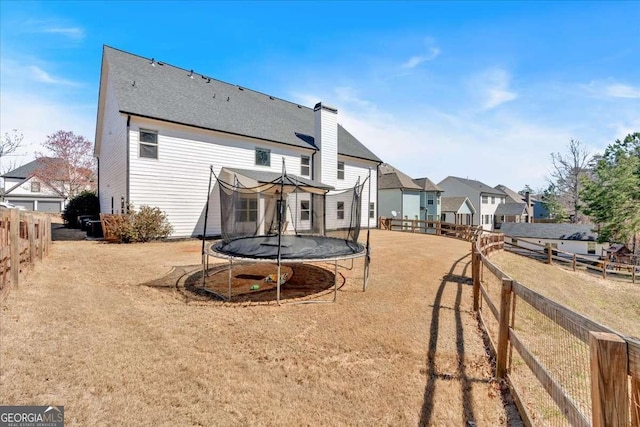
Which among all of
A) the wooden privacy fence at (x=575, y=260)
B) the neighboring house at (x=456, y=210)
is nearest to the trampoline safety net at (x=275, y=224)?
the wooden privacy fence at (x=575, y=260)

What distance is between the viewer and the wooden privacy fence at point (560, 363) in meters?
1.36

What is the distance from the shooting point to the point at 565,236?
2941cm

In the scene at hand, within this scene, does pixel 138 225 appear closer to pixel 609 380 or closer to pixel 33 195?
pixel 609 380

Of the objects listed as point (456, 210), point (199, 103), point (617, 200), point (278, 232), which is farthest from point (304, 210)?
point (456, 210)

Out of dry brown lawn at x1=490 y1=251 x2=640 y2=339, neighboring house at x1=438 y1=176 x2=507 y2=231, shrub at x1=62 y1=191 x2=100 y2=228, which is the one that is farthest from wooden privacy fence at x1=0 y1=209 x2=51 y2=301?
neighboring house at x1=438 y1=176 x2=507 y2=231

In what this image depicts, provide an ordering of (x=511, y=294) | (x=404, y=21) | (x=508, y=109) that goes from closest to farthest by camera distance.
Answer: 1. (x=511, y=294)
2. (x=404, y=21)
3. (x=508, y=109)

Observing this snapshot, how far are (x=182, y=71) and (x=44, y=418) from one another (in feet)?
57.3

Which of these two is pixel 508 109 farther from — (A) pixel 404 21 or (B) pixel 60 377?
(B) pixel 60 377

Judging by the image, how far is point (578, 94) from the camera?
13781 mm

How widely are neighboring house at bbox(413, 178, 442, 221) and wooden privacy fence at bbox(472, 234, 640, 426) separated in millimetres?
22375

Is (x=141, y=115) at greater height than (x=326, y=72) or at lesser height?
lesser

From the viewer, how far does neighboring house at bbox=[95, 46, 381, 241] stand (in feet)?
37.9

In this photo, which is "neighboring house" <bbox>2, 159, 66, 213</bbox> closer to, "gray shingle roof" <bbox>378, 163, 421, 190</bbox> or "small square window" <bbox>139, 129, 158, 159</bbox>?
"small square window" <bbox>139, 129, 158, 159</bbox>

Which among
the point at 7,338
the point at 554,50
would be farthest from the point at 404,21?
the point at 7,338
